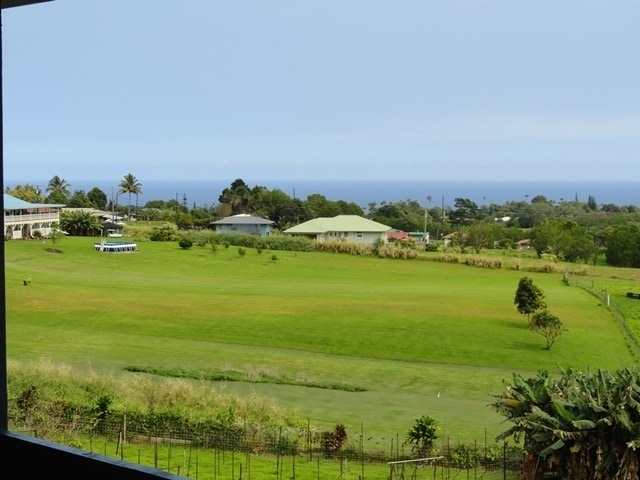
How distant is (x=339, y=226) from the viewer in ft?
43.7

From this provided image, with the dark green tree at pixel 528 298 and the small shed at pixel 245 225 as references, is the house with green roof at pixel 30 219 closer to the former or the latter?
the small shed at pixel 245 225

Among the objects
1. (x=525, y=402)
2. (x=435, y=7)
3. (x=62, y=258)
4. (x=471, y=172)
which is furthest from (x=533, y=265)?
(x=62, y=258)

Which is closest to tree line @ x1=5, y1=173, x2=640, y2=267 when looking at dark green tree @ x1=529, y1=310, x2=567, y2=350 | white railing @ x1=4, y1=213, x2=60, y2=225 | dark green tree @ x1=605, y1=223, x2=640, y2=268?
dark green tree @ x1=605, y1=223, x2=640, y2=268

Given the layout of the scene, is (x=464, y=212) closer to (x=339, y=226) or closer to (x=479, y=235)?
(x=479, y=235)

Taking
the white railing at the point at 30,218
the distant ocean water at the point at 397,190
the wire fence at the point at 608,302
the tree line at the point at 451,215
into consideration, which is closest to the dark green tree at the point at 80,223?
the tree line at the point at 451,215

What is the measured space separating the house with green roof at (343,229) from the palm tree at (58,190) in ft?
13.8

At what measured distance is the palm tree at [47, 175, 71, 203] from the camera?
1256 centimetres

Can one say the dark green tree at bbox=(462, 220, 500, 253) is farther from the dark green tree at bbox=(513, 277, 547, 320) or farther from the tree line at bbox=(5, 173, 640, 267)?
the dark green tree at bbox=(513, 277, 547, 320)

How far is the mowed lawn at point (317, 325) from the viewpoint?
720cm

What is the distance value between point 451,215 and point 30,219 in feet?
22.0

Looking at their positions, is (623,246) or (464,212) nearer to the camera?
(623,246)

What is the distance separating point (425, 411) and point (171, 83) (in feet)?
23.9

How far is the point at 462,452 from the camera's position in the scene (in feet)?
16.0

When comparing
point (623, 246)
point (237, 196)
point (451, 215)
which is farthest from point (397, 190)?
point (623, 246)
